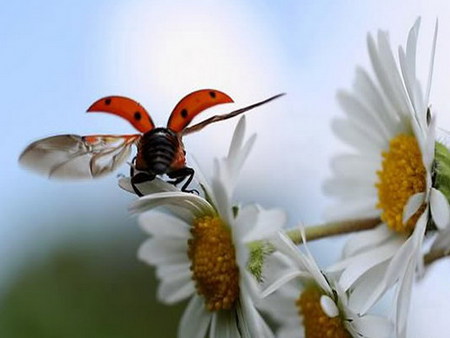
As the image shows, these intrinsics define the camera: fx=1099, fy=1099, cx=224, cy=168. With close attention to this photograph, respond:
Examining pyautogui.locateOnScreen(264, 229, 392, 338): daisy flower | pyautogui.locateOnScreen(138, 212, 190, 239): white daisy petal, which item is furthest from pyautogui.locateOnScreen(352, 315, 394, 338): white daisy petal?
pyautogui.locateOnScreen(138, 212, 190, 239): white daisy petal

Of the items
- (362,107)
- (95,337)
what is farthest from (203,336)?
(95,337)

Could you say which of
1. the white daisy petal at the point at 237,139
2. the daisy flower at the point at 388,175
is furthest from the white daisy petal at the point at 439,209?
the white daisy petal at the point at 237,139

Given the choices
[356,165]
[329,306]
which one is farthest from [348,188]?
[329,306]

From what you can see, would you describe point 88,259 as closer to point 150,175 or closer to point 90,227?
point 90,227

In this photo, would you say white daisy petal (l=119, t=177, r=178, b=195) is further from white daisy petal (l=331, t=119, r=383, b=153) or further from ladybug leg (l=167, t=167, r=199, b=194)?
white daisy petal (l=331, t=119, r=383, b=153)

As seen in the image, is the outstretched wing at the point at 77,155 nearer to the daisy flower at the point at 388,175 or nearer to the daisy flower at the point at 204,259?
the daisy flower at the point at 204,259

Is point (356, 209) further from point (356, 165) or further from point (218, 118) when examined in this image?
point (218, 118)
